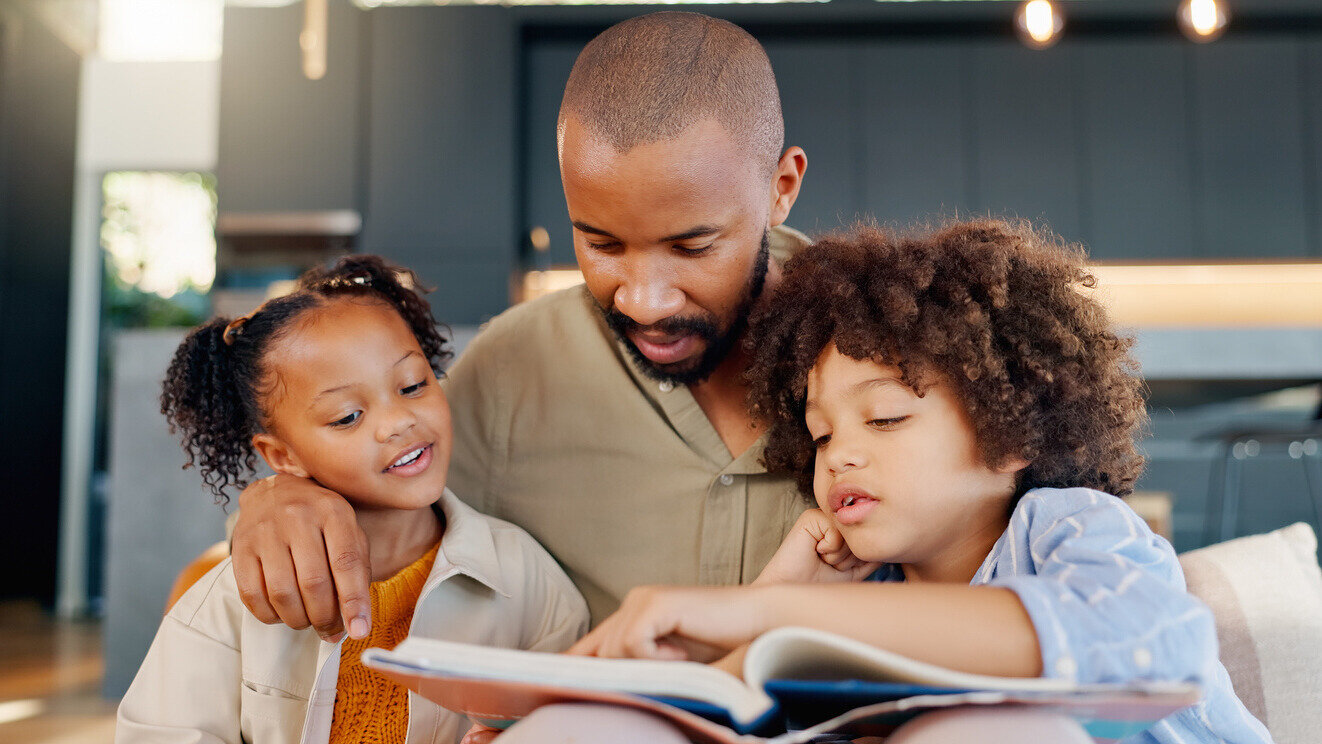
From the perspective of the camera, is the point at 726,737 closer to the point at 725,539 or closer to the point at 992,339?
the point at 992,339

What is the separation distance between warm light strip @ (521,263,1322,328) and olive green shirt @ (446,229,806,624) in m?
3.90

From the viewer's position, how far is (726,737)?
2.07ft

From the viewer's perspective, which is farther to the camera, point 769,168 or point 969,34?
point 969,34

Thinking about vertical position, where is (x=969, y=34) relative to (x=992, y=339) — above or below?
above

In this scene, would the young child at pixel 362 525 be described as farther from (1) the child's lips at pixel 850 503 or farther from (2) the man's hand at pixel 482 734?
(1) the child's lips at pixel 850 503

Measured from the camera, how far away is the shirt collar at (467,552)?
3.92ft

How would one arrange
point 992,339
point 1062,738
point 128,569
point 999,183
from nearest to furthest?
point 1062,738
point 992,339
point 128,569
point 999,183

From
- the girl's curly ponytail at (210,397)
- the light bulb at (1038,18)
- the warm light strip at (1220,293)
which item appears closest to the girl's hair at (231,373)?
the girl's curly ponytail at (210,397)

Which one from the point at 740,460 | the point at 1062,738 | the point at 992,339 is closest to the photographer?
the point at 1062,738

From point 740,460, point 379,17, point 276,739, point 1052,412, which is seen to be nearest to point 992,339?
point 1052,412

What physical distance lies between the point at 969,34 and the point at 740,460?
15.2 ft

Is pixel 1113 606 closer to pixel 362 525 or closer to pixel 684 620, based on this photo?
pixel 684 620

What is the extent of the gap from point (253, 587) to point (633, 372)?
0.57m

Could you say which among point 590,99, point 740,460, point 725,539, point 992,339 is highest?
point 590,99
